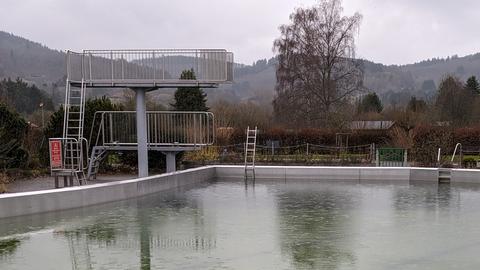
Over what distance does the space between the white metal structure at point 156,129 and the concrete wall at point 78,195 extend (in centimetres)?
136

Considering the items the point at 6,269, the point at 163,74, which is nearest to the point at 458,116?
the point at 163,74

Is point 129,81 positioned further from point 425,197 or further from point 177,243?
point 425,197

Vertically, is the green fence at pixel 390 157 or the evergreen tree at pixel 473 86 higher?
the evergreen tree at pixel 473 86

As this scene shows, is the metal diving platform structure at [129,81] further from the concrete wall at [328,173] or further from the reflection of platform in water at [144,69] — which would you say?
the concrete wall at [328,173]

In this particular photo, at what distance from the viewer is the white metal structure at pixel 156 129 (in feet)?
49.8

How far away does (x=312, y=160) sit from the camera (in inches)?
770

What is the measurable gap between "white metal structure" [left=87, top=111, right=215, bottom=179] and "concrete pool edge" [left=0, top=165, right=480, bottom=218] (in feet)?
3.50

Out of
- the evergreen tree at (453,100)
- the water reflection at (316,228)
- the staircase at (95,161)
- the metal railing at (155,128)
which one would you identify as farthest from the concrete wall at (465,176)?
the evergreen tree at (453,100)

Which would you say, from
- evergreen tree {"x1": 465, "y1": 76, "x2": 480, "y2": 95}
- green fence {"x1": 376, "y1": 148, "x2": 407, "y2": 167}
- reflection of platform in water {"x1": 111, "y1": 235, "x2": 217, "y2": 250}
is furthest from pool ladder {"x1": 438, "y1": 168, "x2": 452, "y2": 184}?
evergreen tree {"x1": 465, "y1": 76, "x2": 480, "y2": 95}

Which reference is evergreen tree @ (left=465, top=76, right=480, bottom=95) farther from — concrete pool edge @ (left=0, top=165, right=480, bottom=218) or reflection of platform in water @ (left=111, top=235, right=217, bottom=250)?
reflection of platform in water @ (left=111, top=235, right=217, bottom=250)

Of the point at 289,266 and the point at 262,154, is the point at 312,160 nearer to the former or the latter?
the point at 262,154

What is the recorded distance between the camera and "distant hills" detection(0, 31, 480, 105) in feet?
192

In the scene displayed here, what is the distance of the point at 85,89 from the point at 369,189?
26.3 ft

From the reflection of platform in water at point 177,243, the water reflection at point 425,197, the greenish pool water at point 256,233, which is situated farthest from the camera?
the water reflection at point 425,197
